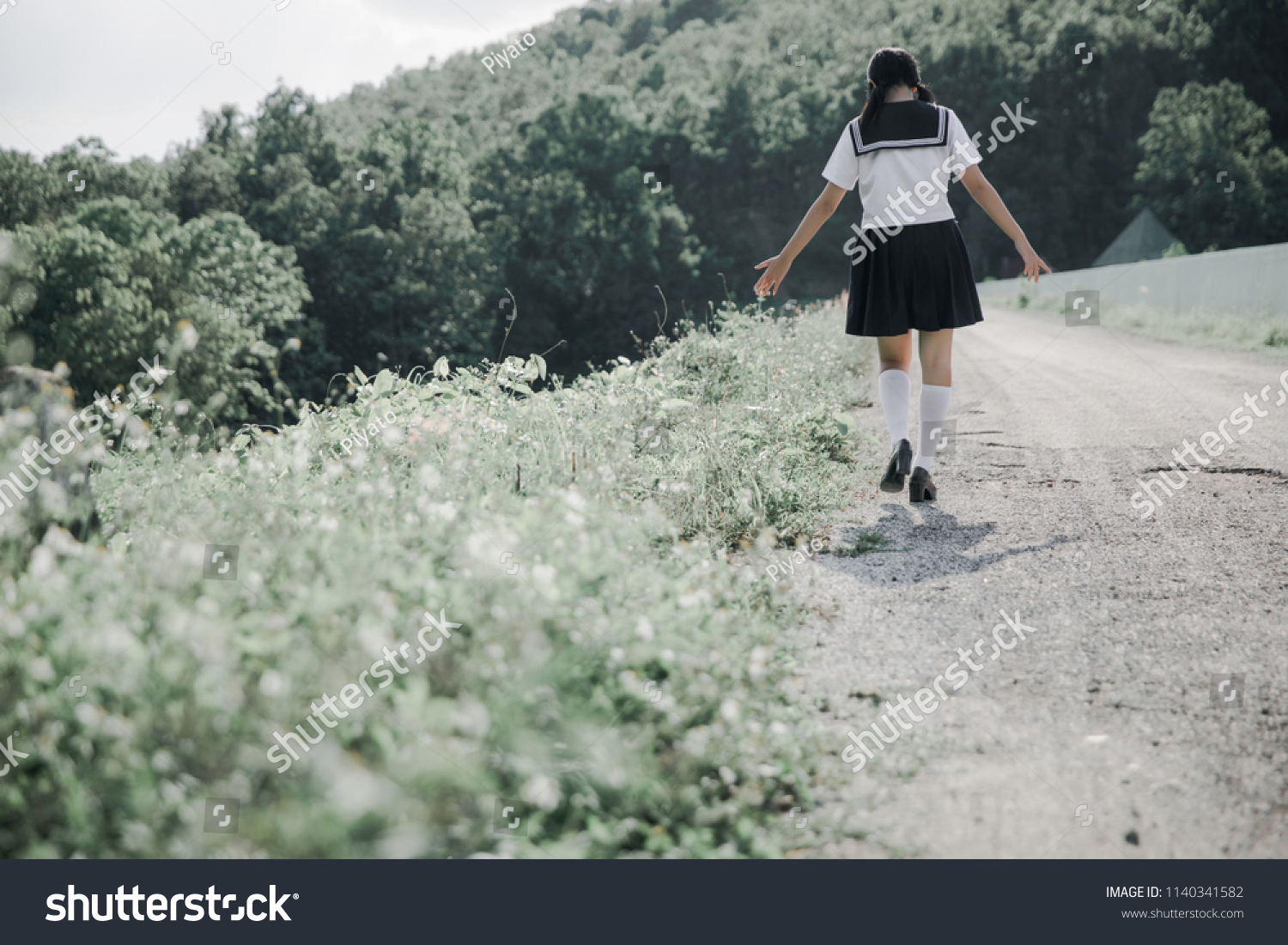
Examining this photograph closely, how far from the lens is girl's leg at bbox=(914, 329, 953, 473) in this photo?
167 inches

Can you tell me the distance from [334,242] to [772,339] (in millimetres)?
36182

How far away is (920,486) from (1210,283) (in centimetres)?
1391

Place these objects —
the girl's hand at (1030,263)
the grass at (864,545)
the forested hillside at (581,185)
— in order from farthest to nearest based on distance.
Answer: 1. the forested hillside at (581,185)
2. the girl's hand at (1030,263)
3. the grass at (864,545)

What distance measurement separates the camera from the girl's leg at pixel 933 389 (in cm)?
425

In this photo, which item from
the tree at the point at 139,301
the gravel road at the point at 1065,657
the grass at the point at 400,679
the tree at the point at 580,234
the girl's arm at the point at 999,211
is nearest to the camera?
the grass at the point at 400,679

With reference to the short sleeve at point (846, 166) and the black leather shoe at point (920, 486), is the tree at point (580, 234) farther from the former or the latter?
the black leather shoe at point (920, 486)

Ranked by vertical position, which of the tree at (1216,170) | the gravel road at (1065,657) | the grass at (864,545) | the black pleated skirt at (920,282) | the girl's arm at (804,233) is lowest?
the gravel road at (1065,657)

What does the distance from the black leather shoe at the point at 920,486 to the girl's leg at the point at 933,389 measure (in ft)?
0.12

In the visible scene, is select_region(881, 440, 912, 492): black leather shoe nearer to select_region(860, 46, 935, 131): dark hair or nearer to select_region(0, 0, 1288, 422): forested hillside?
select_region(860, 46, 935, 131): dark hair

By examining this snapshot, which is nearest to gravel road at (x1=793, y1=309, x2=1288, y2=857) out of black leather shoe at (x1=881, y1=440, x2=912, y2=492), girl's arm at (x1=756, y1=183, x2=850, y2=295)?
black leather shoe at (x1=881, y1=440, x2=912, y2=492)

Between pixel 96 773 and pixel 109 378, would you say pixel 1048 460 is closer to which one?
pixel 96 773

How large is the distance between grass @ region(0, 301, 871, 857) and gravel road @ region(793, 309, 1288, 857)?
260 mm

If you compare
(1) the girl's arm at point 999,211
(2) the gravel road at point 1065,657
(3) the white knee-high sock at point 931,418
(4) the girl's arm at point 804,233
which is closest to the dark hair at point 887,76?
(4) the girl's arm at point 804,233

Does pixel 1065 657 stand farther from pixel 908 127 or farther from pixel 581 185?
pixel 581 185
